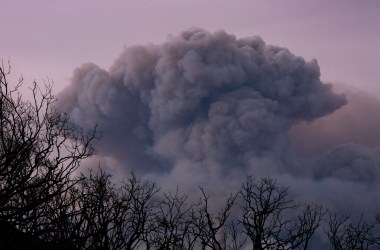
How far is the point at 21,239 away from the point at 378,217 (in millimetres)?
16067

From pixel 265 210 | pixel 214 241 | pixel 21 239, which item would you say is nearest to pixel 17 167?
pixel 21 239

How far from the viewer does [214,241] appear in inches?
696

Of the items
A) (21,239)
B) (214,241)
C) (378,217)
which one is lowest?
(21,239)

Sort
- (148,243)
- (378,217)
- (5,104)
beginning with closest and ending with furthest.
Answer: (5,104) < (148,243) < (378,217)

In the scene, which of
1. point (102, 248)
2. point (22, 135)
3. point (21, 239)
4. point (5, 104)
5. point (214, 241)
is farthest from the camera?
point (214, 241)

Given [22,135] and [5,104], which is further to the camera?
[5,104]

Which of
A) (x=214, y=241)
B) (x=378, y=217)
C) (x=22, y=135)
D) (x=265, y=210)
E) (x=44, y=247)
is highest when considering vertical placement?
(x=378, y=217)

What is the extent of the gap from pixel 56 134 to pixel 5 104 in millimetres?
1130

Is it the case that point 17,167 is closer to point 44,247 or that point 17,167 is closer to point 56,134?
point 56,134

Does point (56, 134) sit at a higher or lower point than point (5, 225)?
higher

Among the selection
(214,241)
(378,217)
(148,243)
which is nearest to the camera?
(214,241)

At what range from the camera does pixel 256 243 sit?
17.5 metres

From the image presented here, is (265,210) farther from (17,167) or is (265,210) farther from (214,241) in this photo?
(17,167)

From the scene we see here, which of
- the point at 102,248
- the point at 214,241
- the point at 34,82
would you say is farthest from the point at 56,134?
the point at 214,241
